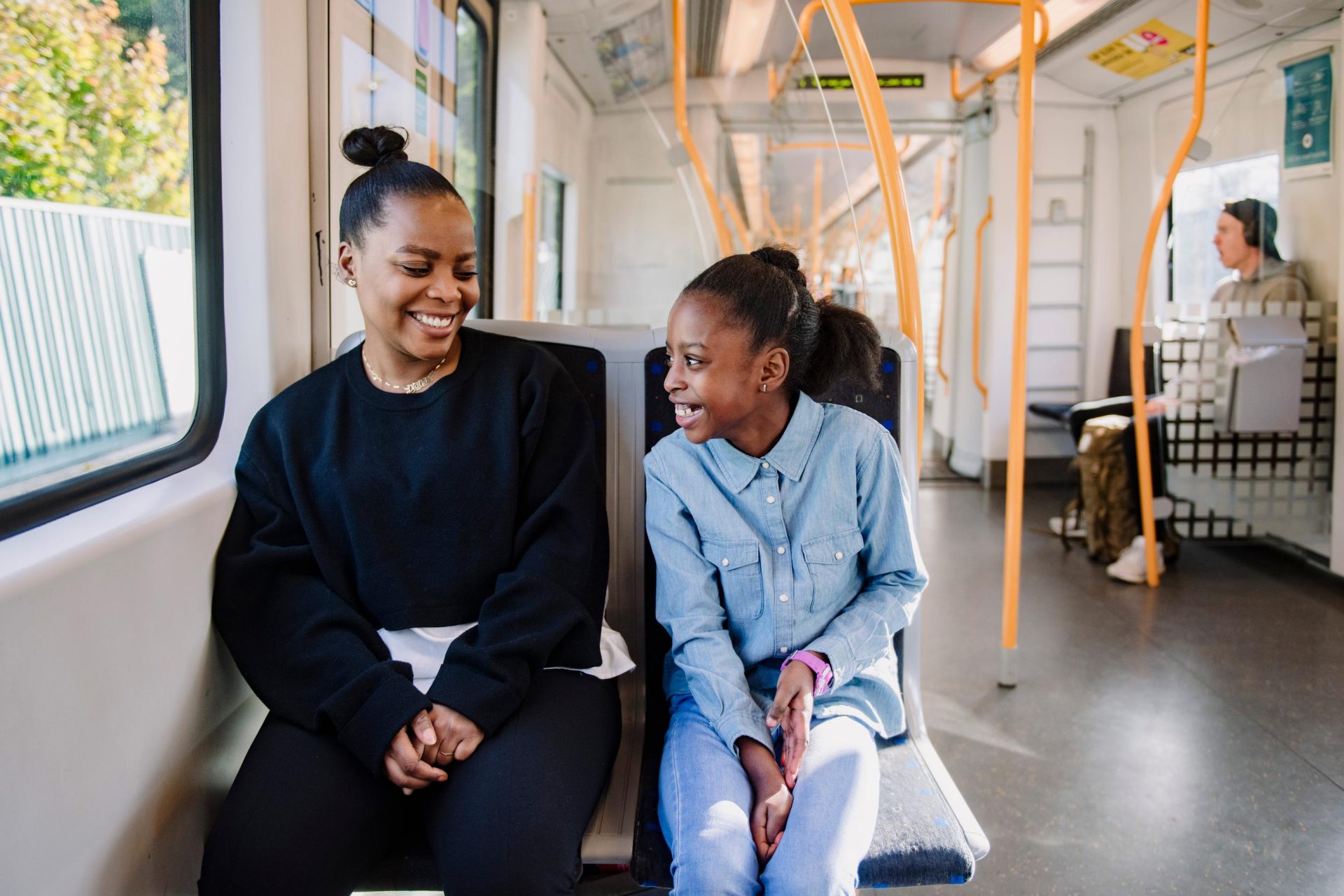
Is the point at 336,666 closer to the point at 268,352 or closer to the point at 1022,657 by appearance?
the point at 268,352

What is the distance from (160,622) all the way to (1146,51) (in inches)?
231

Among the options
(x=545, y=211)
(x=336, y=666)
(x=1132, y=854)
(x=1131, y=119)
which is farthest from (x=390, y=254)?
(x=1131, y=119)

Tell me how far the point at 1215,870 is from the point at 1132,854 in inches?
6.2

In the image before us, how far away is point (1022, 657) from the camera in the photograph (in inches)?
131

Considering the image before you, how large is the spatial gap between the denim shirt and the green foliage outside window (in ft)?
3.05

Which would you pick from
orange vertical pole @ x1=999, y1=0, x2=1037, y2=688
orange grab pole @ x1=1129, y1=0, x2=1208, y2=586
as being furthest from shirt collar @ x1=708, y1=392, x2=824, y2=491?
orange grab pole @ x1=1129, y1=0, x2=1208, y2=586

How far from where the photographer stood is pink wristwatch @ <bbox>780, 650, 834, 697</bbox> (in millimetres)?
1430

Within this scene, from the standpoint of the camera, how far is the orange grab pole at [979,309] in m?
6.41

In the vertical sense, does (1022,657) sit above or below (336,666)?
below

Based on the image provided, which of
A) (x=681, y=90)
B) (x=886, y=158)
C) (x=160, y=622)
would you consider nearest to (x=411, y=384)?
(x=160, y=622)

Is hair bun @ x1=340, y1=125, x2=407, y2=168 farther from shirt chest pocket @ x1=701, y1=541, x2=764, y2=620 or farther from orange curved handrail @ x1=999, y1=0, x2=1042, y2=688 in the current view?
orange curved handrail @ x1=999, y1=0, x2=1042, y2=688

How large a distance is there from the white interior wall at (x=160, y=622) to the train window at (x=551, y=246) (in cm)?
176

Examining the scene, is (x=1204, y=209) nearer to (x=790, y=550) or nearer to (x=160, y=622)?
(x=790, y=550)

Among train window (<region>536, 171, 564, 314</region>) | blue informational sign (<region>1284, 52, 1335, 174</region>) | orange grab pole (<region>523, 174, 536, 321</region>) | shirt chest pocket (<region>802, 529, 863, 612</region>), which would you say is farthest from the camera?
blue informational sign (<region>1284, 52, 1335, 174</region>)
